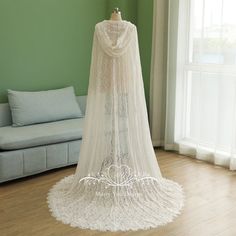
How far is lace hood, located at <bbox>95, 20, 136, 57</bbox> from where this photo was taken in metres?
2.68

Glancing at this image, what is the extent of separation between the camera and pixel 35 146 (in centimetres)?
337

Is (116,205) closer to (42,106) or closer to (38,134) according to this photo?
(38,134)

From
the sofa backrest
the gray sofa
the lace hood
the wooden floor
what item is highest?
the lace hood

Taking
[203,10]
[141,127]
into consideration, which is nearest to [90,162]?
[141,127]

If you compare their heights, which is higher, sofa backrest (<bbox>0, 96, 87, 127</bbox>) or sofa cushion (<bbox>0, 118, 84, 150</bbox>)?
sofa backrest (<bbox>0, 96, 87, 127</bbox>)

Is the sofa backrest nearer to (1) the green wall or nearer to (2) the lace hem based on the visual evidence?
(1) the green wall

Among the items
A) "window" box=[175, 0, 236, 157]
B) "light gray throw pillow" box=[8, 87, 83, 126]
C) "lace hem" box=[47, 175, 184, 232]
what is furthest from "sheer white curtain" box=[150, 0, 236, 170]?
"light gray throw pillow" box=[8, 87, 83, 126]

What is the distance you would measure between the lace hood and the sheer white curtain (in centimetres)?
136

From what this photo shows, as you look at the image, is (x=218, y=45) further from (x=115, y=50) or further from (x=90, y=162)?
(x=90, y=162)

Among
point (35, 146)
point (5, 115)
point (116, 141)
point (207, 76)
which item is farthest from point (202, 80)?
point (5, 115)

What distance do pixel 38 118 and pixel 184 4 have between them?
7.12 ft

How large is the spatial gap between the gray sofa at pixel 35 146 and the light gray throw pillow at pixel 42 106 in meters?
0.10

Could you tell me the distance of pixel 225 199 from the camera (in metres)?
2.94

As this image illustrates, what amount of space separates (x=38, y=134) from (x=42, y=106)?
0.56 m
